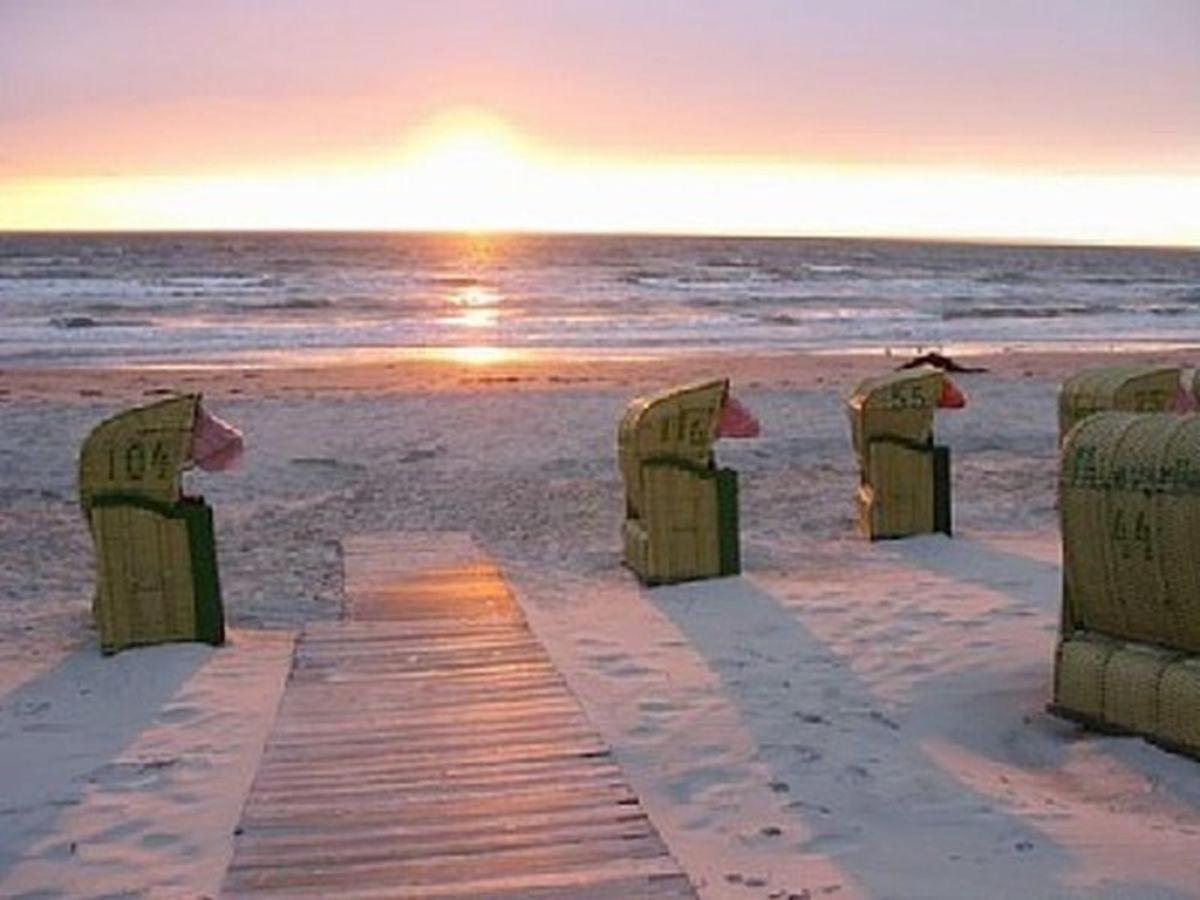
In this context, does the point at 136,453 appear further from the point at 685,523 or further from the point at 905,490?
the point at 905,490

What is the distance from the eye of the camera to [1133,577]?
6602 mm

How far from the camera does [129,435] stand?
8461 millimetres

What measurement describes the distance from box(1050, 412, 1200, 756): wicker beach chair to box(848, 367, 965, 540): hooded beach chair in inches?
172

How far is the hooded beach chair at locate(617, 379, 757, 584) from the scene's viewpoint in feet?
33.1

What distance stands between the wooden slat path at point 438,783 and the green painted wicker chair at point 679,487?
1.56m

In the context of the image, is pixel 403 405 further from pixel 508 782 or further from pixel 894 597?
pixel 508 782

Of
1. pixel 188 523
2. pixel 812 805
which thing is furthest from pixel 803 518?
pixel 812 805

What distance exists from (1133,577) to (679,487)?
156 inches

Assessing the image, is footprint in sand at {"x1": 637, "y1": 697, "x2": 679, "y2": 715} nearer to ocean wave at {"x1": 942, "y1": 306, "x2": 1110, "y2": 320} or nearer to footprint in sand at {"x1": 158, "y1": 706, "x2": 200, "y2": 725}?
footprint in sand at {"x1": 158, "y1": 706, "x2": 200, "y2": 725}

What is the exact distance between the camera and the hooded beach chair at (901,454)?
37.4 feet

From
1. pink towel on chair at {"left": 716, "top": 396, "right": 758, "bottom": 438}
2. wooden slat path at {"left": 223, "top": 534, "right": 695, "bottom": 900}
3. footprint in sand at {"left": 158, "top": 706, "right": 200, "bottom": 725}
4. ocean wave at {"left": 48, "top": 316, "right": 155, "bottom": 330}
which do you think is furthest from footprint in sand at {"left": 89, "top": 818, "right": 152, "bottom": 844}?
ocean wave at {"left": 48, "top": 316, "right": 155, "bottom": 330}

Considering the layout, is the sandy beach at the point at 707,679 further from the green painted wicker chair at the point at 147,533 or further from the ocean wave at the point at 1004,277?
the ocean wave at the point at 1004,277

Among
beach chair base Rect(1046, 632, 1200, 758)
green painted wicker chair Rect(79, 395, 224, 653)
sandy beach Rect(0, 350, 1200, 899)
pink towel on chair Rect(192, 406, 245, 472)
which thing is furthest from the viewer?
pink towel on chair Rect(192, 406, 245, 472)

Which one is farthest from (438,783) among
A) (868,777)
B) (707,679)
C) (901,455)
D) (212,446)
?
(901,455)
